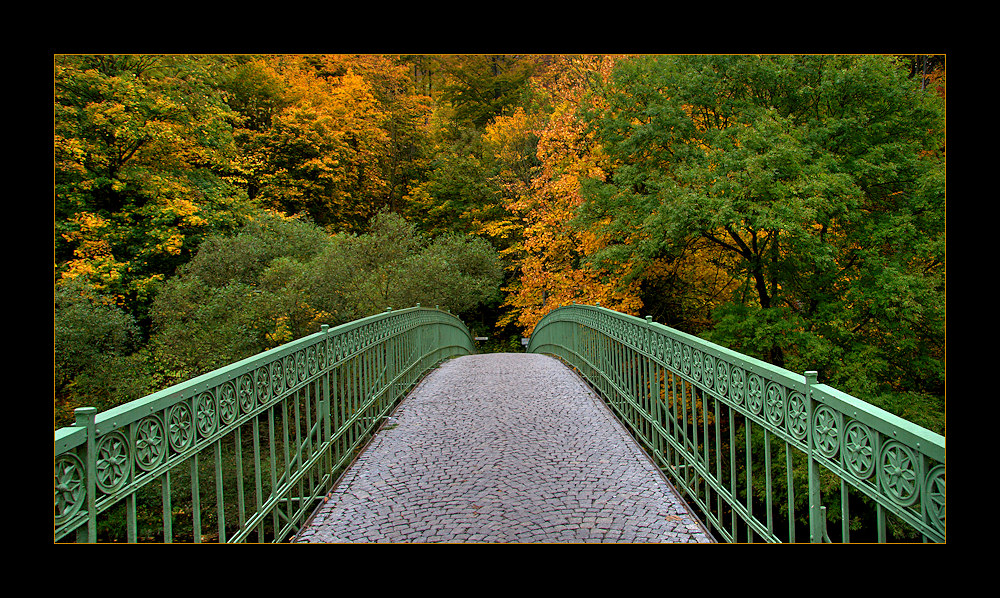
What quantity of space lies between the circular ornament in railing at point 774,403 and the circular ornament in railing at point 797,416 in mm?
49

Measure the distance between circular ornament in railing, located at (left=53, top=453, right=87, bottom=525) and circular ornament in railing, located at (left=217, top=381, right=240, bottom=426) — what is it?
93cm

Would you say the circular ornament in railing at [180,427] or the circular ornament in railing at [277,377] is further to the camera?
the circular ornament in railing at [277,377]

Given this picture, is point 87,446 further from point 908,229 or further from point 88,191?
point 88,191

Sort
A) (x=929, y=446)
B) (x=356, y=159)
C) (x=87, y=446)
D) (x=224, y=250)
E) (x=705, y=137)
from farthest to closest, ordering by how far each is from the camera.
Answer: (x=356, y=159)
(x=224, y=250)
(x=705, y=137)
(x=87, y=446)
(x=929, y=446)

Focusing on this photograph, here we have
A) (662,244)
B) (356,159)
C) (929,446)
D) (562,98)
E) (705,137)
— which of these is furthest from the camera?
(356,159)

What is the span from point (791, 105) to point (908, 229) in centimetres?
376

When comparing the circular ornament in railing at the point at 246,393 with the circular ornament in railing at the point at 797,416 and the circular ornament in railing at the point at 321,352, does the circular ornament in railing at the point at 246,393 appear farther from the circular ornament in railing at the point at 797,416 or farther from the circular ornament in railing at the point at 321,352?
the circular ornament in railing at the point at 797,416

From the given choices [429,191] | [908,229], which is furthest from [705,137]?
[429,191]

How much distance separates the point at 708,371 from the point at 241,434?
2.96 metres

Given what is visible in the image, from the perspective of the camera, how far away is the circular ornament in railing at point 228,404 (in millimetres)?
2844

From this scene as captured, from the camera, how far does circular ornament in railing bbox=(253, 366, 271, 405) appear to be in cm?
326

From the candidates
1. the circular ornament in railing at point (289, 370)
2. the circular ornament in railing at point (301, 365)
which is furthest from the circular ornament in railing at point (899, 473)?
the circular ornament in railing at point (301, 365)

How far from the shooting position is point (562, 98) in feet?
70.4

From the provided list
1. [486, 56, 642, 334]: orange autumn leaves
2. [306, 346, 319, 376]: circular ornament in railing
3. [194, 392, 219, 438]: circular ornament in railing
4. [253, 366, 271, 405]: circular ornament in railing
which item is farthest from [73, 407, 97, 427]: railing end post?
[486, 56, 642, 334]: orange autumn leaves
